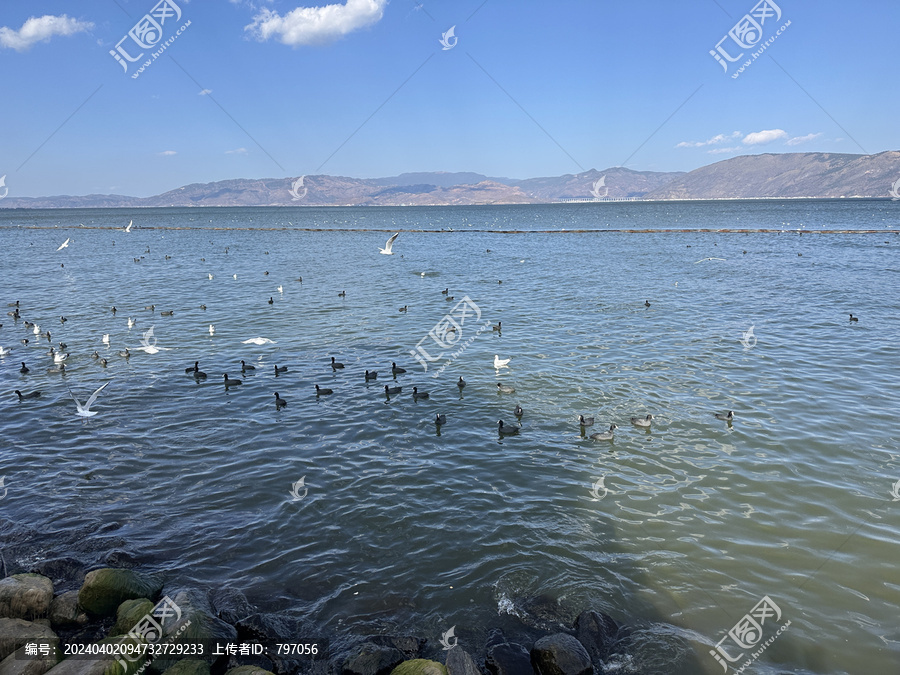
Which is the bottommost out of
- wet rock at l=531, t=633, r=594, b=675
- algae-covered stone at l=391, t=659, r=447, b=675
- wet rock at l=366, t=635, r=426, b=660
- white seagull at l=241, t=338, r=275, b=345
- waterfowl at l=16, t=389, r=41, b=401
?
wet rock at l=366, t=635, r=426, b=660

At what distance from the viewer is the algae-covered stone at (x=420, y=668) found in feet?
24.5

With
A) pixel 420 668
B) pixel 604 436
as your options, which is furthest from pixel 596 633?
pixel 604 436

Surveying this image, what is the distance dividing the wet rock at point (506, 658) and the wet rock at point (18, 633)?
6820mm

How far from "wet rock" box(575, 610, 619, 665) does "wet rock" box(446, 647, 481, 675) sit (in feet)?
6.31

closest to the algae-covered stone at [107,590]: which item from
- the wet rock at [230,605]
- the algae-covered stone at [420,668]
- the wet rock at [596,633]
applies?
the wet rock at [230,605]

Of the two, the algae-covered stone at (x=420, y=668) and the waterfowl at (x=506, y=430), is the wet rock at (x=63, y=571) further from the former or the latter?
the waterfowl at (x=506, y=430)

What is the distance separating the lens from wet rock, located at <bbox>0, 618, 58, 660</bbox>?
815 centimetres

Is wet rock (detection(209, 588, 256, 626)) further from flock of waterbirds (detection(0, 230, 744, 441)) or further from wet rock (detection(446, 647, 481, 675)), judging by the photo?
flock of waterbirds (detection(0, 230, 744, 441))

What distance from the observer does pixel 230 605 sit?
9.62 m

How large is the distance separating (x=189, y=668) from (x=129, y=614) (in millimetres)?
1839

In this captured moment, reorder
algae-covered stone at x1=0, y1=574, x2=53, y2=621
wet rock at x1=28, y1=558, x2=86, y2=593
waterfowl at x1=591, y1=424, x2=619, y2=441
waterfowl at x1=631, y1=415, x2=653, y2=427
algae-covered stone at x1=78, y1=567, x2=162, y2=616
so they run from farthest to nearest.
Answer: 1. waterfowl at x1=631, y1=415, x2=653, y2=427
2. waterfowl at x1=591, y1=424, x2=619, y2=441
3. wet rock at x1=28, y1=558, x2=86, y2=593
4. algae-covered stone at x1=78, y1=567, x2=162, y2=616
5. algae-covered stone at x1=0, y1=574, x2=53, y2=621

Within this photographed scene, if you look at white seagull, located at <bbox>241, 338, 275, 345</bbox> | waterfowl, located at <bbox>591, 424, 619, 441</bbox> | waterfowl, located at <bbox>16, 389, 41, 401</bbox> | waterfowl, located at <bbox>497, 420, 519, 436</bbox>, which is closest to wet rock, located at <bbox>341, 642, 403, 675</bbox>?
waterfowl, located at <bbox>497, 420, 519, 436</bbox>

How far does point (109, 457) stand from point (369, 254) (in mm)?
56957

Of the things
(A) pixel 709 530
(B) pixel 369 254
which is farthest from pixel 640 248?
(A) pixel 709 530
